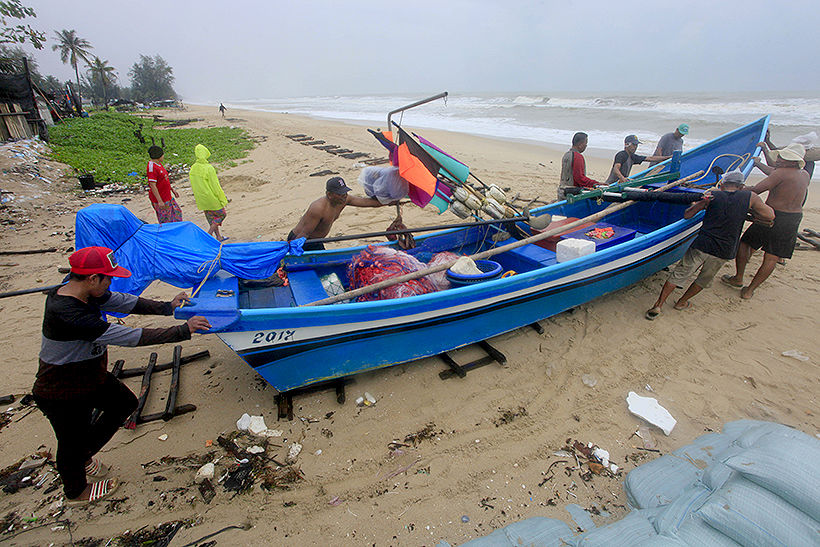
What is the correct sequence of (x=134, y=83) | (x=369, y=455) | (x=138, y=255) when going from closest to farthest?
(x=138, y=255)
(x=369, y=455)
(x=134, y=83)

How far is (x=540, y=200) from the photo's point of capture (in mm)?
8969

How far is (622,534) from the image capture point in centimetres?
207

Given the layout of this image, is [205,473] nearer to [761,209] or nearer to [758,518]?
[758,518]

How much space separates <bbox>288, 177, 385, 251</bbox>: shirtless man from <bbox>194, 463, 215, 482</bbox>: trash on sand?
2.38 m

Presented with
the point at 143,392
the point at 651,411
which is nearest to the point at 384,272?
the point at 143,392

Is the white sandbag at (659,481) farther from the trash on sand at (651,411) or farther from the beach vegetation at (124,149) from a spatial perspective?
the beach vegetation at (124,149)

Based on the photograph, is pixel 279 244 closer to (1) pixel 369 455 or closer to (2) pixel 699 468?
(1) pixel 369 455

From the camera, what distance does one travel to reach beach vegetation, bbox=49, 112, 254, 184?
12.1m

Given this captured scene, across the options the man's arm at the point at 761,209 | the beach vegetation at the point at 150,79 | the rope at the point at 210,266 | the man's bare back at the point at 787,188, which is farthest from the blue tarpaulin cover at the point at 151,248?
the beach vegetation at the point at 150,79

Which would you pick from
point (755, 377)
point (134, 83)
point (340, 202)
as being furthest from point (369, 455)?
point (134, 83)

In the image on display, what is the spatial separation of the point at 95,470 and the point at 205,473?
82 cm

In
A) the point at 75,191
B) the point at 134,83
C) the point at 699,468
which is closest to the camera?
the point at 699,468

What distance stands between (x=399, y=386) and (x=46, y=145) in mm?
18082

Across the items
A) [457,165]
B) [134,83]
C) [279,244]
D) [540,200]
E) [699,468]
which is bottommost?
[699,468]
